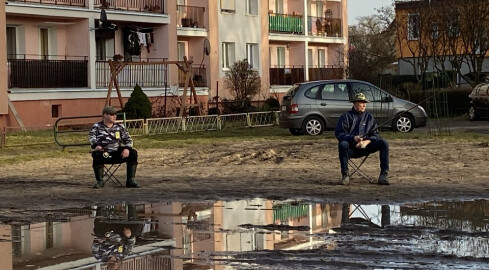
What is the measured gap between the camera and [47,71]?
39625 millimetres

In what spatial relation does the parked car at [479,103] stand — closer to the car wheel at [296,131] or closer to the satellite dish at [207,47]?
the car wheel at [296,131]

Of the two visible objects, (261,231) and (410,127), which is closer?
(261,231)

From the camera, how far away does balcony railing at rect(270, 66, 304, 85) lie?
5662 centimetres

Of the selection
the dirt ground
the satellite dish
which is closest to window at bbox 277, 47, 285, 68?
the satellite dish

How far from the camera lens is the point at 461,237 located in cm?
1137

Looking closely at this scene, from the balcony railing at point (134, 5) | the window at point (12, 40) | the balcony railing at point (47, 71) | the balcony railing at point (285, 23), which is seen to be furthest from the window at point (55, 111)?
the balcony railing at point (285, 23)

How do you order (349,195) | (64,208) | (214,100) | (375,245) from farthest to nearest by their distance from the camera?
1. (214,100)
2. (349,195)
3. (64,208)
4. (375,245)

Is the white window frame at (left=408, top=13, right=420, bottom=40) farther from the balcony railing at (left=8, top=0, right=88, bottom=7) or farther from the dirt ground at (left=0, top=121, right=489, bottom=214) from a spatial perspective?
the dirt ground at (left=0, top=121, right=489, bottom=214)

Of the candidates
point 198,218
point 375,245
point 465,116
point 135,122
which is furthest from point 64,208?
point 465,116

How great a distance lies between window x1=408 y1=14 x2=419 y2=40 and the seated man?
38.4 meters

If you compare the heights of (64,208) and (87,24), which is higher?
(87,24)

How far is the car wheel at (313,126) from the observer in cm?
3064

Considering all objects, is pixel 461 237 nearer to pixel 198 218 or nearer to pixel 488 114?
pixel 198 218

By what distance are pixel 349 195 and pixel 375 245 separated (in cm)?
463
